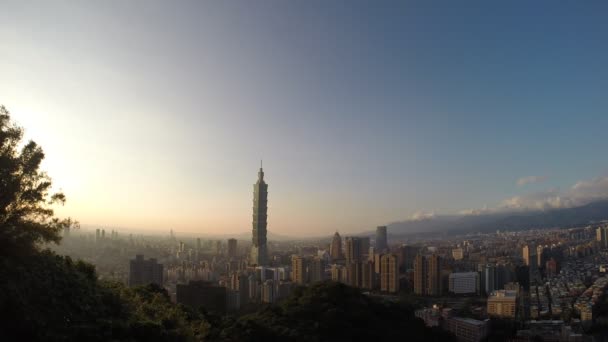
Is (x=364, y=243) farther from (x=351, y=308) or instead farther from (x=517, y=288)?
(x=351, y=308)

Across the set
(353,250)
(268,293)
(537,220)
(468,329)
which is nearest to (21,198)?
(468,329)

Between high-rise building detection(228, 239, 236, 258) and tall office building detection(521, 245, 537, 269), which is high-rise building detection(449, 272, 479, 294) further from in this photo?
high-rise building detection(228, 239, 236, 258)

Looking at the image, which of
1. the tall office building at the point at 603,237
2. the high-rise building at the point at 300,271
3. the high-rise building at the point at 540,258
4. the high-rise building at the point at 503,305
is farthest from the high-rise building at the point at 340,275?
the tall office building at the point at 603,237

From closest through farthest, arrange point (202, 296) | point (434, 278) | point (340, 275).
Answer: point (202, 296)
point (434, 278)
point (340, 275)

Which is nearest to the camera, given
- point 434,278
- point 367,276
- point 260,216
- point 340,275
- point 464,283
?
point 434,278

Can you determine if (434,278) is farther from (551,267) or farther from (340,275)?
(551,267)

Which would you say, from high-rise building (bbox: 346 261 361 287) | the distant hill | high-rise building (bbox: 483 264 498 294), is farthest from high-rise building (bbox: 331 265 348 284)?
the distant hill
